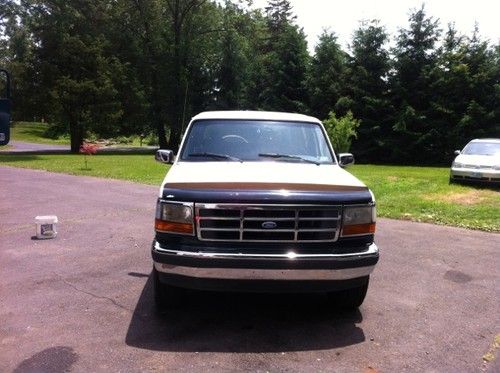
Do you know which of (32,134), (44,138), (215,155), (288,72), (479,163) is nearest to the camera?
(215,155)

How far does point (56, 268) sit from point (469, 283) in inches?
195

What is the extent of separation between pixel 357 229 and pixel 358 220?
0.08m

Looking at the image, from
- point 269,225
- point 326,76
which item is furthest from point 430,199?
point 326,76

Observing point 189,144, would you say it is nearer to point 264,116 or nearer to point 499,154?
point 264,116

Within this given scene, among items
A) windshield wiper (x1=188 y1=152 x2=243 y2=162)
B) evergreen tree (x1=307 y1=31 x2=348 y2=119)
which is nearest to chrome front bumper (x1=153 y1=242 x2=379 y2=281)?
windshield wiper (x1=188 y1=152 x2=243 y2=162)

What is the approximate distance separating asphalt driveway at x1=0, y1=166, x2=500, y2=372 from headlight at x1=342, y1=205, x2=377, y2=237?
896 mm

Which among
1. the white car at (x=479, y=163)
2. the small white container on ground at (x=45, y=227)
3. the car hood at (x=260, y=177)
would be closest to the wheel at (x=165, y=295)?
the car hood at (x=260, y=177)

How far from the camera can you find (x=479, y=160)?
1452cm

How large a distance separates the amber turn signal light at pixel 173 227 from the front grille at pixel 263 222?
0.08 m

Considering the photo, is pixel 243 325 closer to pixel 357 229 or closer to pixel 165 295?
pixel 165 295

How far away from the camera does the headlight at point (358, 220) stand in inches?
158

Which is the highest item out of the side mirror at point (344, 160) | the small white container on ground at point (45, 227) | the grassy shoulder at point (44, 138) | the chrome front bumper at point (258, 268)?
the side mirror at point (344, 160)

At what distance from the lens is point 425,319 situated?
14.8 feet

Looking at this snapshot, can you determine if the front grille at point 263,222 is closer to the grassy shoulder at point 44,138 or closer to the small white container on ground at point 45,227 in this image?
the small white container on ground at point 45,227
